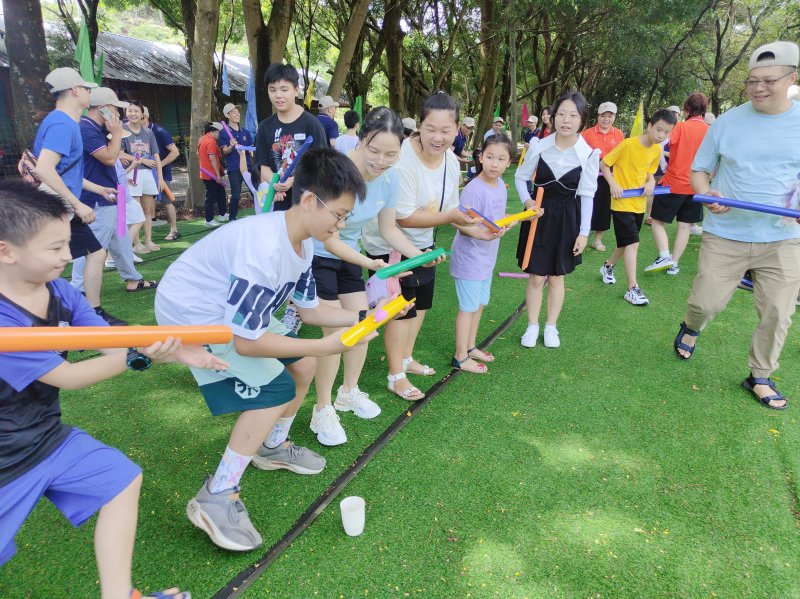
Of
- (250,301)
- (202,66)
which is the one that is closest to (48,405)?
(250,301)

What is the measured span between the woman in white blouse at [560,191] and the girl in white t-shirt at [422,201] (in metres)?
0.94

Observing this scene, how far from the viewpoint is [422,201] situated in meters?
3.09

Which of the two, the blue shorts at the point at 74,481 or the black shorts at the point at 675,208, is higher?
the black shorts at the point at 675,208

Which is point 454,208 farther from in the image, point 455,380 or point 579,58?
point 579,58

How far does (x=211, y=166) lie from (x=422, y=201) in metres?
6.47

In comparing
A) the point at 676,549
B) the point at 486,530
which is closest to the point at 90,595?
the point at 486,530

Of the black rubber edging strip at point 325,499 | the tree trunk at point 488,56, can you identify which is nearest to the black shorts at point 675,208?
the black rubber edging strip at point 325,499

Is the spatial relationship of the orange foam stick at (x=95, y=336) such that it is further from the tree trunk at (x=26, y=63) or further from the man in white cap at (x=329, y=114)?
the tree trunk at (x=26, y=63)

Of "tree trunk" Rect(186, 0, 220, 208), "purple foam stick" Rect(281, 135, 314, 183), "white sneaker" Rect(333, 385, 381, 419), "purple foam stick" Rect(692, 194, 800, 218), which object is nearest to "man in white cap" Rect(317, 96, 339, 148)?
"tree trunk" Rect(186, 0, 220, 208)

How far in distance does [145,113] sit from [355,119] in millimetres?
3463

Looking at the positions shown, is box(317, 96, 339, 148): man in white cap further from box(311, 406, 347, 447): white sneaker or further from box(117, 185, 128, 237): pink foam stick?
box(311, 406, 347, 447): white sneaker

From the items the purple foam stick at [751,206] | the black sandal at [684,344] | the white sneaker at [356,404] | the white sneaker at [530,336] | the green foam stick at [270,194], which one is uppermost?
the purple foam stick at [751,206]

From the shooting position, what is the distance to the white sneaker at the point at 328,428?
112 inches

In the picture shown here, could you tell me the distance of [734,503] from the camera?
8.14 feet
